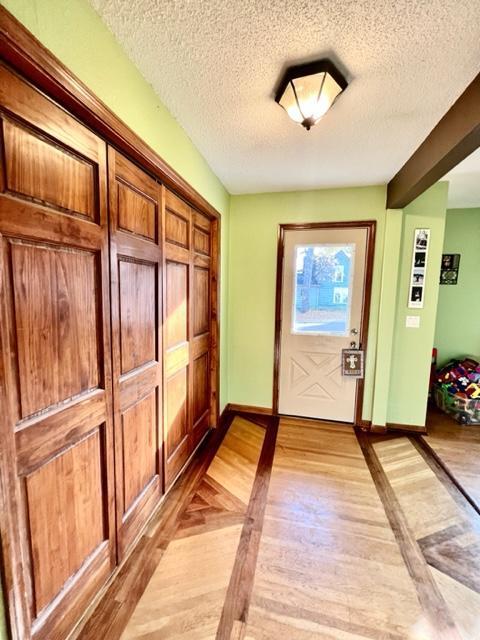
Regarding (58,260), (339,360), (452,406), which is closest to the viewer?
(58,260)

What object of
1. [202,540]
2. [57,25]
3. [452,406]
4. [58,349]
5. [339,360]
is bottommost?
[202,540]

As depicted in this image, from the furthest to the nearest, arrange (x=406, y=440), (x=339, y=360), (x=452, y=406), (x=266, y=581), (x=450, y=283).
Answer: (x=450, y=283) → (x=452, y=406) → (x=339, y=360) → (x=406, y=440) → (x=266, y=581)

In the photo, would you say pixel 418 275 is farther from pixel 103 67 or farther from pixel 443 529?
pixel 103 67

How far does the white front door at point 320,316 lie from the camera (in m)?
2.75

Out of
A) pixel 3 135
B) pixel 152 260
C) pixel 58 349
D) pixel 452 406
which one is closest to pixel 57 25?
pixel 3 135

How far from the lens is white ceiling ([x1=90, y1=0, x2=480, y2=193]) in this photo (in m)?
1.00

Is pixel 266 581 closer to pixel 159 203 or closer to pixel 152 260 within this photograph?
pixel 152 260

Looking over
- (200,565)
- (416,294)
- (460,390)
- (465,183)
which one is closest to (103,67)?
(200,565)

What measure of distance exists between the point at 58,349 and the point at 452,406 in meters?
3.79

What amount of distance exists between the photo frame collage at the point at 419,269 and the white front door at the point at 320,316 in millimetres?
451

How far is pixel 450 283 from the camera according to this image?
136 inches

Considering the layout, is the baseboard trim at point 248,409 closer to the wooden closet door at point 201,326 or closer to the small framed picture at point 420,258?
the wooden closet door at point 201,326

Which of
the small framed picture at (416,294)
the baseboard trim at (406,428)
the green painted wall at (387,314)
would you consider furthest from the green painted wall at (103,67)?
the baseboard trim at (406,428)

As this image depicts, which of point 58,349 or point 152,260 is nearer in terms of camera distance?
point 58,349
